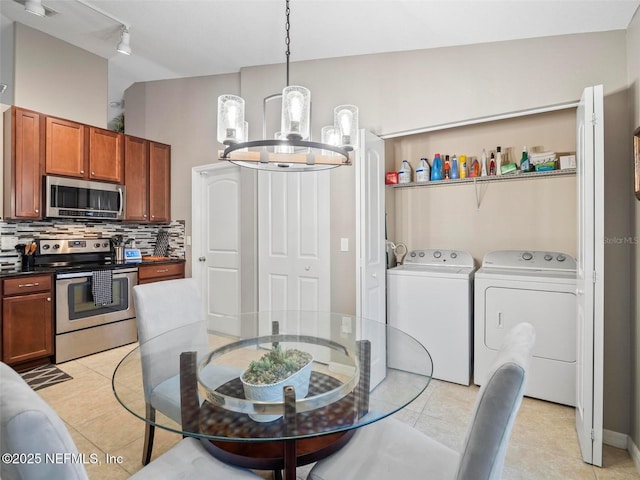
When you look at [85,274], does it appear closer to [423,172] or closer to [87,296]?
[87,296]

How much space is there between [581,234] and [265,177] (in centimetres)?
271

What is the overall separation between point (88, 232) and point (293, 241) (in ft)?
8.27

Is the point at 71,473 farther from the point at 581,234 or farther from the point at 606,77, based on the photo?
the point at 606,77

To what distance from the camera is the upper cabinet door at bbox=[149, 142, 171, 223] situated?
4.43 m

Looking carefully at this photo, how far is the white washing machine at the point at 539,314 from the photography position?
2518 millimetres

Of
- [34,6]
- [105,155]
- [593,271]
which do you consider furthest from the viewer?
[105,155]

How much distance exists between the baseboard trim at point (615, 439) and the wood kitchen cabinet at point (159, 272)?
13.9 feet

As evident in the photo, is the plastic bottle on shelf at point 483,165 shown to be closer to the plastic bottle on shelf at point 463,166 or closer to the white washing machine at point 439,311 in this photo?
the plastic bottle on shelf at point 463,166

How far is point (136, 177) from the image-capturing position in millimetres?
4254

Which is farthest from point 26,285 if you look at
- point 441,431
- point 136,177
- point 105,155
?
point 441,431

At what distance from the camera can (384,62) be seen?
2.93 meters

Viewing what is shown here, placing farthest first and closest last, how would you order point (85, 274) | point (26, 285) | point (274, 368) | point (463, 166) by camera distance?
point (85, 274) < point (463, 166) < point (26, 285) < point (274, 368)

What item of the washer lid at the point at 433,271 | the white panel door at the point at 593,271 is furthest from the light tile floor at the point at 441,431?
the washer lid at the point at 433,271

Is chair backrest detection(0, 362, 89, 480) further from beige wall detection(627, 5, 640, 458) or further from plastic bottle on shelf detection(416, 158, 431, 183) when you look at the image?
plastic bottle on shelf detection(416, 158, 431, 183)
